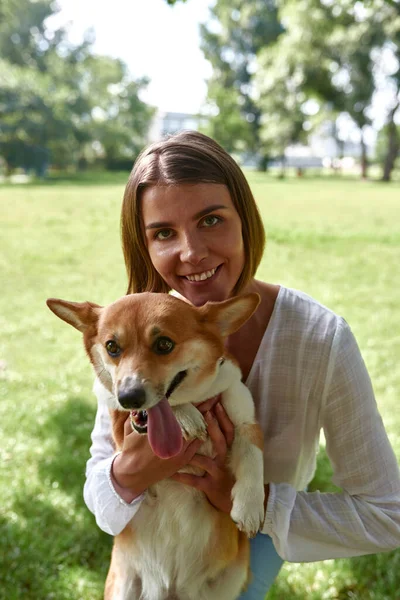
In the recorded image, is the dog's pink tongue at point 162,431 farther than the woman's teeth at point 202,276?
No

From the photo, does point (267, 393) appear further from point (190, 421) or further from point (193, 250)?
point (193, 250)

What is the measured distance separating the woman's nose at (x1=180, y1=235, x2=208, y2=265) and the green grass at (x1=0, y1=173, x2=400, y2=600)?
190 centimetres

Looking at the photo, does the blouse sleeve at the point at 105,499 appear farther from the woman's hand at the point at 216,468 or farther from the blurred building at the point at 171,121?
the blurred building at the point at 171,121

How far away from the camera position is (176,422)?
4.62ft

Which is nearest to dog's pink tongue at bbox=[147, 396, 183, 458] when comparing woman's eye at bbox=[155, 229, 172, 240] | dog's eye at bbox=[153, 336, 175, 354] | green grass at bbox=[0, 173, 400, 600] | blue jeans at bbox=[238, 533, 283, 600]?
dog's eye at bbox=[153, 336, 175, 354]

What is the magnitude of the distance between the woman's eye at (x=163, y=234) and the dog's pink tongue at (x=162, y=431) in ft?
1.95

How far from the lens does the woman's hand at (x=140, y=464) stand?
1.58 m

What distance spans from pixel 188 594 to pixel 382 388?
11.8ft

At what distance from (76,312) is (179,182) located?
0.53 metres

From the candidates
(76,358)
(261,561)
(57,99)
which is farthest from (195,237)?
(57,99)

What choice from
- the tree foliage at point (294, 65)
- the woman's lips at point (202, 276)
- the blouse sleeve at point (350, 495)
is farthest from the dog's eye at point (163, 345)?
the tree foliage at point (294, 65)

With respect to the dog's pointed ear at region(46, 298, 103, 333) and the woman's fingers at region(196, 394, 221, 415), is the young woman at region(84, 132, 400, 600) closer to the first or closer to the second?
the woman's fingers at region(196, 394, 221, 415)

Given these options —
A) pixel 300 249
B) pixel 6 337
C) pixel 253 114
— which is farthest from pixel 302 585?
pixel 253 114

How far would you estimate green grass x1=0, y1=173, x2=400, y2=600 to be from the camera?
2711 millimetres
